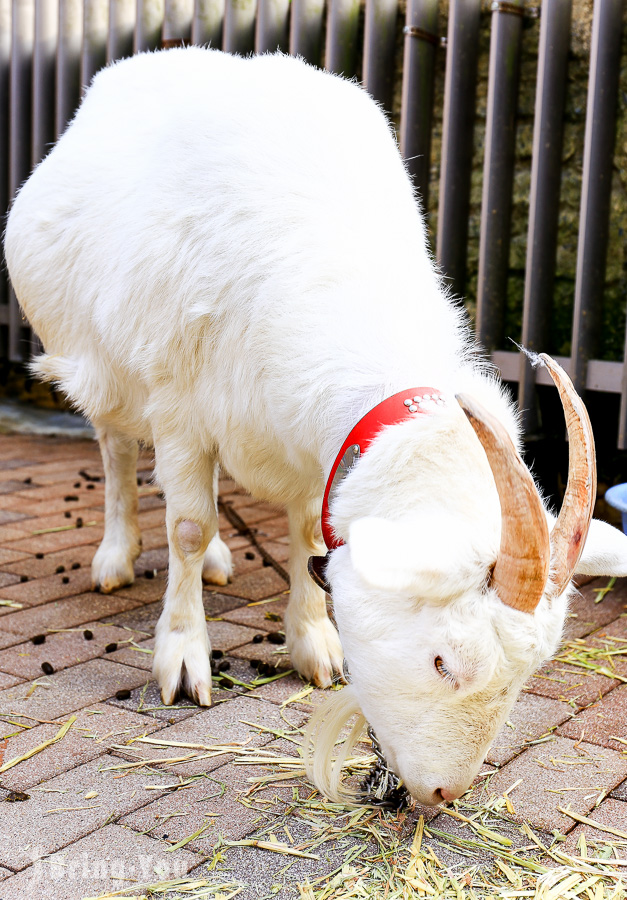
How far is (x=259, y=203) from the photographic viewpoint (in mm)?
2615

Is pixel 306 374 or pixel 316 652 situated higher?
pixel 306 374

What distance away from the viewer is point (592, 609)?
3.74 m

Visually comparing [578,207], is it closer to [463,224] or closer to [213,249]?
[463,224]

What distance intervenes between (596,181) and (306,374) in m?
2.31

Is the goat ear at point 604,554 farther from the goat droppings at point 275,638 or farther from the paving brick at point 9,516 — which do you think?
the paving brick at point 9,516

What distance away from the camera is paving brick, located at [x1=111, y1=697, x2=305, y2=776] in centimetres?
254

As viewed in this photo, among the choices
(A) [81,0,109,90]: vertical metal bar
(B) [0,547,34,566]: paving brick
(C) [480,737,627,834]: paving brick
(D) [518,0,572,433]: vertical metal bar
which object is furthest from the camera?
(A) [81,0,109,90]: vertical metal bar

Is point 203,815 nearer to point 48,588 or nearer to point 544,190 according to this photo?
point 48,588

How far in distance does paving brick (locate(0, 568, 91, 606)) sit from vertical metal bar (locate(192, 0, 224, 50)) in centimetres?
319

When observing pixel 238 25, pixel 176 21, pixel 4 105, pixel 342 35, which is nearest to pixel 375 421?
pixel 342 35

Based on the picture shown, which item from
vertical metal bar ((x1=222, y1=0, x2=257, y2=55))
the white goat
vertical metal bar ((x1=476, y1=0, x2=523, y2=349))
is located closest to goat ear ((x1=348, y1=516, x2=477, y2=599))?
the white goat

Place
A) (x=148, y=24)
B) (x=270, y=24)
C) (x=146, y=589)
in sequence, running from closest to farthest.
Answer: (x=146, y=589), (x=270, y=24), (x=148, y=24)

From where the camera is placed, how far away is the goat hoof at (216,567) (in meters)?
3.88

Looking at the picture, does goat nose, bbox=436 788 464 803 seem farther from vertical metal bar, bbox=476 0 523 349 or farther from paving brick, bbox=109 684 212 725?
vertical metal bar, bbox=476 0 523 349
